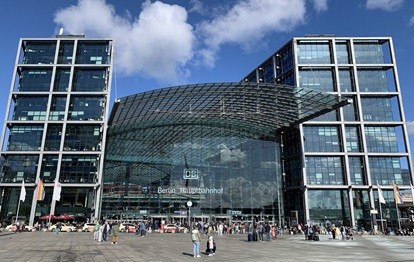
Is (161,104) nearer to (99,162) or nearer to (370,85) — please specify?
(99,162)

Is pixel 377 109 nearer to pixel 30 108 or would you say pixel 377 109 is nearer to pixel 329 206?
pixel 329 206

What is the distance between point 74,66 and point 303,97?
135 feet

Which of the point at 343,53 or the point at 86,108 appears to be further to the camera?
the point at 343,53

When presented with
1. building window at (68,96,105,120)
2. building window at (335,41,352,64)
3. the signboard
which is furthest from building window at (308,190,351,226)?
building window at (68,96,105,120)

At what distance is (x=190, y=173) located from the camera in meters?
62.6

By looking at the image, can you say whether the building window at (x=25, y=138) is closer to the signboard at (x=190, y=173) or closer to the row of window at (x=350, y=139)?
the signboard at (x=190, y=173)

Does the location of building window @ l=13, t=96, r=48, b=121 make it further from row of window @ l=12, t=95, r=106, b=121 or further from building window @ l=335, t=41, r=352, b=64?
building window @ l=335, t=41, r=352, b=64

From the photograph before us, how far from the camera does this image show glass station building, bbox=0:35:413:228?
61.4m

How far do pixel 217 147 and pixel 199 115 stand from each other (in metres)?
6.93

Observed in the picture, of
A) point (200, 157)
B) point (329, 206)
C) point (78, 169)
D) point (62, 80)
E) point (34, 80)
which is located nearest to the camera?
point (78, 169)

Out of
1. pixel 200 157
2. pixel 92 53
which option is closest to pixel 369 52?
pixel 200 157

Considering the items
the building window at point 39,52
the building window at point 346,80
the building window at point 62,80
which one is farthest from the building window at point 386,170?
the building window at point 39,52

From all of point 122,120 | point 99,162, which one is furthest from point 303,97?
point 99,162

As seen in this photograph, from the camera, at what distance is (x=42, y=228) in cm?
5453
